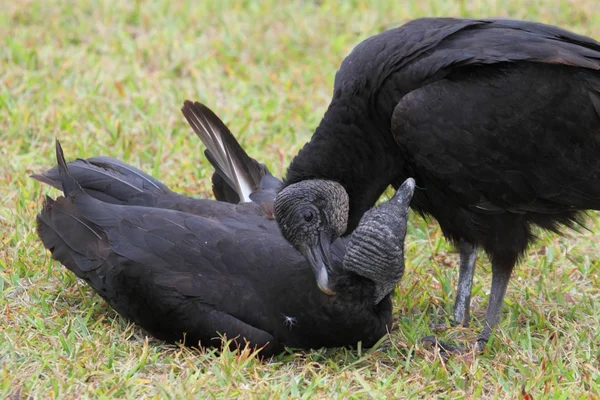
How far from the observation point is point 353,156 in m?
4.29

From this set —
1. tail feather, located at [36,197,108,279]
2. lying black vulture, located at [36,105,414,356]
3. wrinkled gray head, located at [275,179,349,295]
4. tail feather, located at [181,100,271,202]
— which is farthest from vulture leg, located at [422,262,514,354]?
tail feather, located at [36,197,108,279]

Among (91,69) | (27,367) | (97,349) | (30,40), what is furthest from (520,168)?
(30,40)

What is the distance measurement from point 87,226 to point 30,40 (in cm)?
321

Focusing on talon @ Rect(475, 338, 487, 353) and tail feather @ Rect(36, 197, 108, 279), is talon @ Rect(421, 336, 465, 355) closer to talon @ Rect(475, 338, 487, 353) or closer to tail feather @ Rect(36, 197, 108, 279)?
talon @ Rect(475, 338, 487, 353)

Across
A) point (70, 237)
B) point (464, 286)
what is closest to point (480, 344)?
point (464, 286)

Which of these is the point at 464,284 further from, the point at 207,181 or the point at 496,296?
the point at 207,181

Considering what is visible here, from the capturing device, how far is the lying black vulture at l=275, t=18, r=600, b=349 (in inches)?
157

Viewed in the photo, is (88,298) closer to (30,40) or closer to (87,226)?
(87,226)

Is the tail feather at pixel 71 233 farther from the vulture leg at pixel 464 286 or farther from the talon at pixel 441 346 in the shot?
the vulture leg at pixel 464 286

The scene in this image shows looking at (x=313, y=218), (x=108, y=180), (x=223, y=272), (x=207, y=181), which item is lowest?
(x=207, y=181)

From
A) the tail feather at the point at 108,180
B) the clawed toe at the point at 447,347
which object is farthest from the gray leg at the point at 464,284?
the tail feather at the point at 108,180

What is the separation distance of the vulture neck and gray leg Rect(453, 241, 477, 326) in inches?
21.7

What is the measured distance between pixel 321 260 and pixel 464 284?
3.14ft

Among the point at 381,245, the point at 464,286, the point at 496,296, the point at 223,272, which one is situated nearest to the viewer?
the point at 381,245
